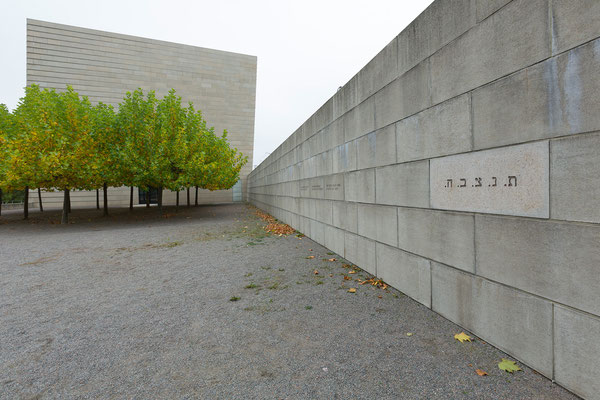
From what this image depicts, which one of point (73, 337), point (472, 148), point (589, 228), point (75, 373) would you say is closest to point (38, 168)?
point (73, 337)

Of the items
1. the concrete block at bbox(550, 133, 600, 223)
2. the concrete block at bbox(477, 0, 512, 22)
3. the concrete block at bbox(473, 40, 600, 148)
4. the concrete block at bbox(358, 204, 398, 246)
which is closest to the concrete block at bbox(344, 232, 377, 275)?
the concrete block at bbox(358, 204, 398, 246)

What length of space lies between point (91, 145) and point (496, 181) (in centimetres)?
1574

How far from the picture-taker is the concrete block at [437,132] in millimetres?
2904

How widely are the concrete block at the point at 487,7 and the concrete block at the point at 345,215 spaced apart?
347cm

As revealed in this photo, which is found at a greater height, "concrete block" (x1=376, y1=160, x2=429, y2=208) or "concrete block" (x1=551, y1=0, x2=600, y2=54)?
"concrete block" (x1=551, y1=0, x2=600, y2=54)

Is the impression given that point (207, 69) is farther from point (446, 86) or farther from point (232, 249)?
point (446, 86)

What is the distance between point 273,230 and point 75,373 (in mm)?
8264

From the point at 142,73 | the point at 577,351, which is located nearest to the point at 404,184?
the point at 577,351

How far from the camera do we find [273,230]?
10.6 metres

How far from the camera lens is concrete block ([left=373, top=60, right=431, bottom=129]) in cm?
349

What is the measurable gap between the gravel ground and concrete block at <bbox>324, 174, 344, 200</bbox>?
65.5 inches

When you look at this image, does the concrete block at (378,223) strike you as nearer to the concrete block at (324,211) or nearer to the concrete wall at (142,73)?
the concrete block at (324,211)

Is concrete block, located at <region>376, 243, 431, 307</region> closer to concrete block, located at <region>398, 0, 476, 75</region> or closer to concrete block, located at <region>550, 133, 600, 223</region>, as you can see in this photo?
concrete block, located at <region>550, 133, 600, 223</region>

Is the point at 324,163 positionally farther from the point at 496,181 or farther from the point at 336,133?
the point at 496,181
